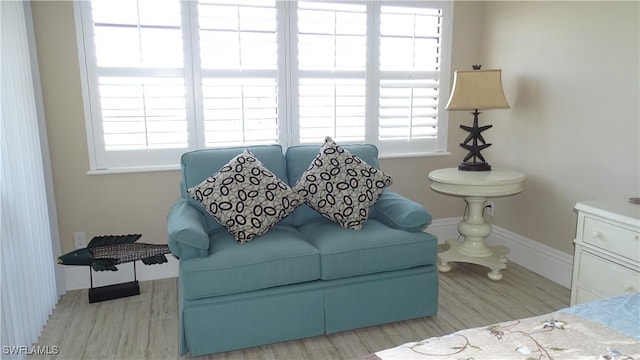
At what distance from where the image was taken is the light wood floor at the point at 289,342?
2303 millimetres

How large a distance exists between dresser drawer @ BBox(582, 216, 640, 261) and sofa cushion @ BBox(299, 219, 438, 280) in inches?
30.4

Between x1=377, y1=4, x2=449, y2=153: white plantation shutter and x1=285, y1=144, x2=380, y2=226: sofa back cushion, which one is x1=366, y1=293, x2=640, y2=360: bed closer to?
x1=285, y1=144, x2=380, y2=226: sofa back cushion

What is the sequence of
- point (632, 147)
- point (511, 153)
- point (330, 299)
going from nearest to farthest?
point (330, 299) < point (632, 147) < point (511, 153)

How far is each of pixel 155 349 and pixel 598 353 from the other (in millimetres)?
2052

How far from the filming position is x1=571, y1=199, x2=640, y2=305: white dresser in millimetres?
2025

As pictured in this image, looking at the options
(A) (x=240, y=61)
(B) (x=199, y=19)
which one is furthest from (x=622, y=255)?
(B) (x=199, y=19)

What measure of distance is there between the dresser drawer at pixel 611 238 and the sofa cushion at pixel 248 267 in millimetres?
1384

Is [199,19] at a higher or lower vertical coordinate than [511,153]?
higher

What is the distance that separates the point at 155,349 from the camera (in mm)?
2326

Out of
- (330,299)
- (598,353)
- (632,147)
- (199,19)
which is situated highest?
(199,19)

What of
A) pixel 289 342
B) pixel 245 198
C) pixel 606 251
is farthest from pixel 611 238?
pixel 245 198

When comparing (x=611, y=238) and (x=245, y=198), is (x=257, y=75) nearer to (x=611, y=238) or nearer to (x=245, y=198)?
(x=245, y=198)

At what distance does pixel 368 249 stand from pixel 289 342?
2.16 feet

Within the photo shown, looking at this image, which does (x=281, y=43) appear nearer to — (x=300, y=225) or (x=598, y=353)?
(x=300, y=225)
